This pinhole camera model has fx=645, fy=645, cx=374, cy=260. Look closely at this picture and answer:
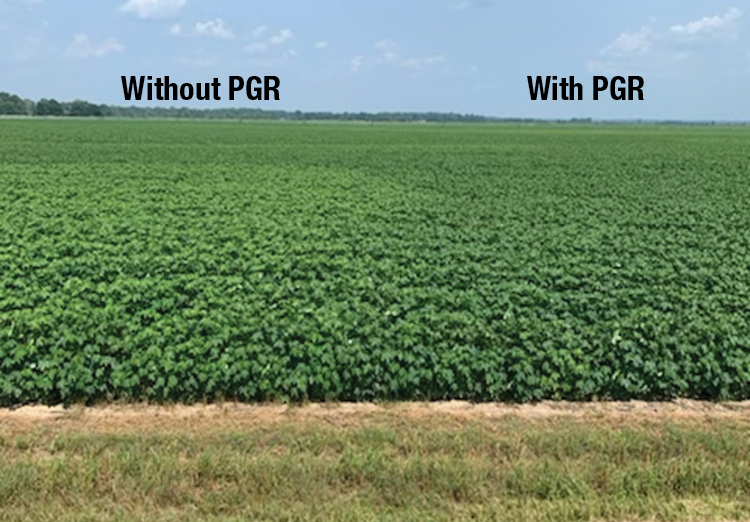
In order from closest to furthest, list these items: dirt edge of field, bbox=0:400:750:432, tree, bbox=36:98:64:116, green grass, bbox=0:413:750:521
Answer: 1. green grass, bbox=0:413:750:521
2. dirt edge of field, bbox=0:400:750:432
3. tree, bbox=36:98:64:116

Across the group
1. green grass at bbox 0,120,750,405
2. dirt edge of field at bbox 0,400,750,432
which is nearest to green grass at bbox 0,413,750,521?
dirt edge of field at bbox 0,400,750,432

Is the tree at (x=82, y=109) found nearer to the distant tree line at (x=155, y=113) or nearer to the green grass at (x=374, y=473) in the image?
the distant tree line at (x=155, y=113)

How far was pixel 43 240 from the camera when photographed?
9156mm

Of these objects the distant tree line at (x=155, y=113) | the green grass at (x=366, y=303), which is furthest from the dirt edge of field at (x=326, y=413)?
the distant tree line at (x=155, y=113)

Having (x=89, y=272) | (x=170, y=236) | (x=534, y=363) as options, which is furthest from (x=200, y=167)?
(x=534, y=363)

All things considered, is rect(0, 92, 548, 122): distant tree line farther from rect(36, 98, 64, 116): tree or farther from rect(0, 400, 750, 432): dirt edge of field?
rect(0, 400, 750, 432): dirt edge of field

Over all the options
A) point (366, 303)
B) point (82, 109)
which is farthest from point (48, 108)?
point (366, 303)

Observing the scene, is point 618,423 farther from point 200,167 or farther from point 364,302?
point 200,167

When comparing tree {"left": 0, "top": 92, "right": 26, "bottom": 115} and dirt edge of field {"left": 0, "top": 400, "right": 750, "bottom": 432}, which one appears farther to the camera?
tree {"left": 0, "top": 92, "right": 26, "bottom": 115}

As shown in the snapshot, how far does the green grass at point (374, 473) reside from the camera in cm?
367

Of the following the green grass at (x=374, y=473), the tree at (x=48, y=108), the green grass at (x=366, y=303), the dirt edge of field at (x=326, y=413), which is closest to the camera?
the green grass at (x=374, y=473)

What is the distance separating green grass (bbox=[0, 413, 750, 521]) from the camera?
12.0 feet

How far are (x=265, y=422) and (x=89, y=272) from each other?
3.75 metres

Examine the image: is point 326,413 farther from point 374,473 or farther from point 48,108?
point 48,108
